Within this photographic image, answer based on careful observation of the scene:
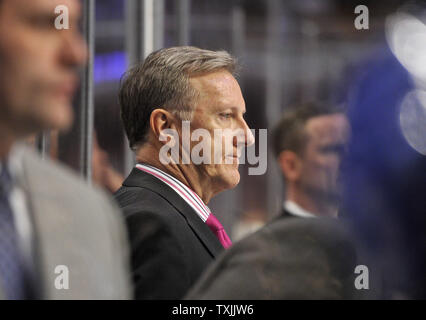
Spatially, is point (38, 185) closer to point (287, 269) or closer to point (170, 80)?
point (287, 269)

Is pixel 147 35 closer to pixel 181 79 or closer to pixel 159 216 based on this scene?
pixel 181 79

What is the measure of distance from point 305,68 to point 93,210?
378cm

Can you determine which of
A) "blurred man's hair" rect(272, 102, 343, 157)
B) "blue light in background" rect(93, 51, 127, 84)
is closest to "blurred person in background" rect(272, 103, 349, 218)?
"blurred man's hair" rect(272, 102, 343, 157)

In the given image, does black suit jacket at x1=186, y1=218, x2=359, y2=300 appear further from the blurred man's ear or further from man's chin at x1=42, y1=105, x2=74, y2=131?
man's chin at x1=42, y1=105, x2=74, y2=131

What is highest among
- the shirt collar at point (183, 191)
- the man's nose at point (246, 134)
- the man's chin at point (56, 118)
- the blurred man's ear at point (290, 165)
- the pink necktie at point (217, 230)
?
the man's chin at point (56, 118)

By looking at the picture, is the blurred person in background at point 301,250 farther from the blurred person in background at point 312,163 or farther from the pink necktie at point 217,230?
the pink necktie at point 217,230

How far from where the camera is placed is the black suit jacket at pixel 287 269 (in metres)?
0.81

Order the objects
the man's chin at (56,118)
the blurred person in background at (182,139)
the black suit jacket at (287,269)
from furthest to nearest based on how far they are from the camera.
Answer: the blurred person in background at (182,139) < the black suit jacket at (287,269) < the man's chin at (56,118)

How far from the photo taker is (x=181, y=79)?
1037mm

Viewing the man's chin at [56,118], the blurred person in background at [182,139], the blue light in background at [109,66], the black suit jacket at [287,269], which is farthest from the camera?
the blue light in background at [109,66]

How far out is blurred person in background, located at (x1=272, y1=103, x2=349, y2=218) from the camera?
0.84 meters

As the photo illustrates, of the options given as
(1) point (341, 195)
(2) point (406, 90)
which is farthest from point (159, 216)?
(2) point (406, 90)

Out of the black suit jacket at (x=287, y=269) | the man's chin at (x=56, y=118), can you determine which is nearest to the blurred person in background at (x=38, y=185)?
the man's chin at (x=56, y=118)

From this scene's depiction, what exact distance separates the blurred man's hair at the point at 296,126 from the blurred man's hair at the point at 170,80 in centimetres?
14
